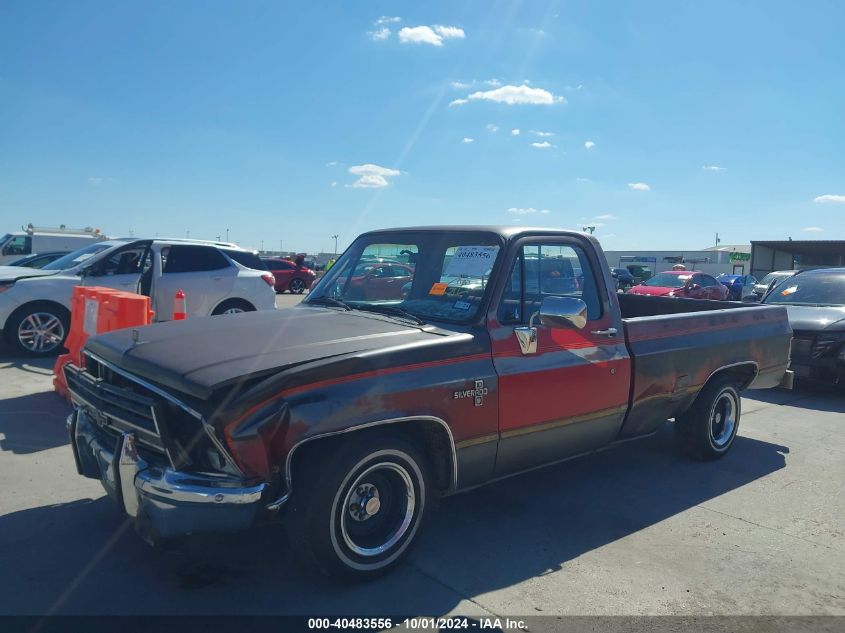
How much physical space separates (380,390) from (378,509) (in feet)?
2.26

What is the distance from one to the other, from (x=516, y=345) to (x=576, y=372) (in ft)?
1.83

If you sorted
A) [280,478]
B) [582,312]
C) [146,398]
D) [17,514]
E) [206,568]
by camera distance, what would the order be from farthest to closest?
[17,514] < [582,312] < [206,568] < [146,398] < [280,478]

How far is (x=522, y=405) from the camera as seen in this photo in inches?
150

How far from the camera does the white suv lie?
8938 millimetres

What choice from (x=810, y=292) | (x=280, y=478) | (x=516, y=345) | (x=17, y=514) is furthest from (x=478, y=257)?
(x=810, y=292)

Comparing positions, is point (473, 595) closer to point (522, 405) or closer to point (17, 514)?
point (522, 405)

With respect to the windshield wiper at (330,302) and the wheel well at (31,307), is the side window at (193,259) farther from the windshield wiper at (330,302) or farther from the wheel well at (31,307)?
the windshield wiper at (330,302)

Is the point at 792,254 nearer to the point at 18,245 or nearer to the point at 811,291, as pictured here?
the point at 811,291

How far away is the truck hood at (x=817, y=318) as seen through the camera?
8063 mm

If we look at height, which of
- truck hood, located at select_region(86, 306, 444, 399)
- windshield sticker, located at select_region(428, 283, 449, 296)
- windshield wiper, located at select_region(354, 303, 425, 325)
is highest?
windshield sticker, located at select_region(428, 283, 449, 296)

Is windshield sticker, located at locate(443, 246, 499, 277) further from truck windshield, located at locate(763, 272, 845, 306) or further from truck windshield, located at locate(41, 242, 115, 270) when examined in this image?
truck windshield, located at locate(41, 242, 115, 270)

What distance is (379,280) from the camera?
4.55 m

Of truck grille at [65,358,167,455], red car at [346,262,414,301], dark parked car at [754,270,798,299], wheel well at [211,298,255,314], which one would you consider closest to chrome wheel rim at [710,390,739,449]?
red car at [346,262,414,301]

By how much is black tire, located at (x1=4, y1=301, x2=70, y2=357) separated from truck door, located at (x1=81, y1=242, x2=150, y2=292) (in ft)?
2.01
